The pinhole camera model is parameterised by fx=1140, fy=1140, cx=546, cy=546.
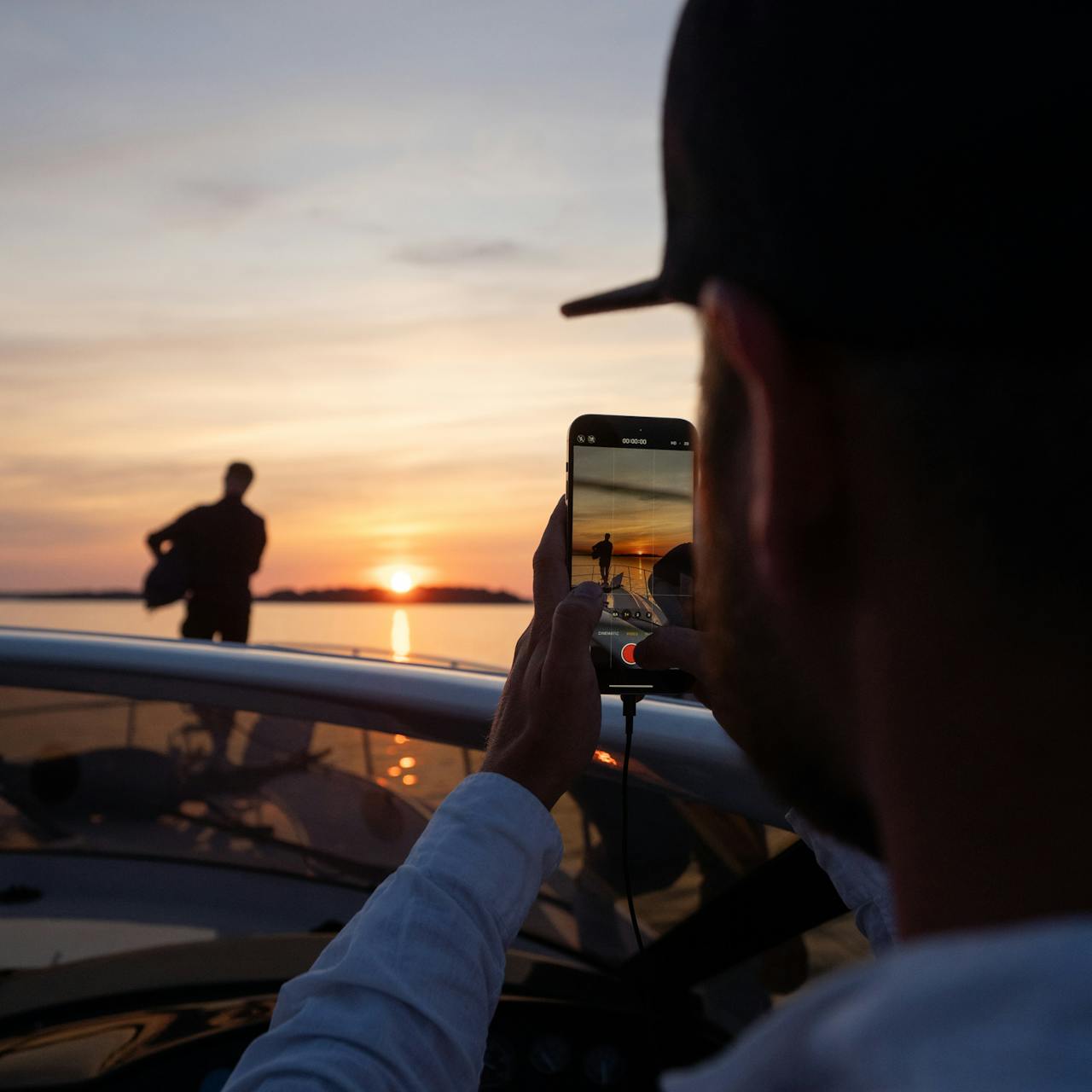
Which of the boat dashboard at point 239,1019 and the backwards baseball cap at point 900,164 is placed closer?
the backwards baseball cap at point 900,164

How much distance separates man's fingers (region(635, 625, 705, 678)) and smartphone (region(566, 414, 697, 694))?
5cm

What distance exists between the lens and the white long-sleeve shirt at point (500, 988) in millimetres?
446

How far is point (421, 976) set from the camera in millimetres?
1061

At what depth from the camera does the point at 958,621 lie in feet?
1.86

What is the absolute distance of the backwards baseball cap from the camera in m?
0.56

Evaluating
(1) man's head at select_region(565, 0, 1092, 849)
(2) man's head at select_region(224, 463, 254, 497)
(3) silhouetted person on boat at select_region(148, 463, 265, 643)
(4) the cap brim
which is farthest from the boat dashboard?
(2) man's head at select_region(224, 463, 254, 497)

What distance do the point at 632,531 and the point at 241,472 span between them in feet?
22.7

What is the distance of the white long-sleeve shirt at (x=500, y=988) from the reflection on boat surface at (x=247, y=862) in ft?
2.50

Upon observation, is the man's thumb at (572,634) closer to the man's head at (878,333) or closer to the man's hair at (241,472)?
the man's head at (878,333)

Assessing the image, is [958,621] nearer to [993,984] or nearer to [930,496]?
[930,496]

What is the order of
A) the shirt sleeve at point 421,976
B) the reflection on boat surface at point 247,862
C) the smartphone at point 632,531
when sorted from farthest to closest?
the reflection on boat surface at point 247,862 → the smartphone at point 632,531 → the shirt sleeve at point 421,976

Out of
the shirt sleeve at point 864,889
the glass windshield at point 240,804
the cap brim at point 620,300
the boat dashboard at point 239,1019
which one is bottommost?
the boat dashboard at point 239,1019

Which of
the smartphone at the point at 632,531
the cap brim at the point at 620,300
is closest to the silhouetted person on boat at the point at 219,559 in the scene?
the smartphone at the point at 632,531

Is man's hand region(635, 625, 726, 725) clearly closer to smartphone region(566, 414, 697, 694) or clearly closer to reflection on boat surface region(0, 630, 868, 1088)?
smartphone region(566, 414, 697, 694)
